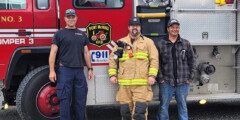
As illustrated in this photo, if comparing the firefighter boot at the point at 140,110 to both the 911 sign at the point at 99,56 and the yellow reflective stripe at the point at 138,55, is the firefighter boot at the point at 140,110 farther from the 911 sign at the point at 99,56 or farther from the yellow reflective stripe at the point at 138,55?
the 911 sign at the point at 99,56

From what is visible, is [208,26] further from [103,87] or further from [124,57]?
[103,87]

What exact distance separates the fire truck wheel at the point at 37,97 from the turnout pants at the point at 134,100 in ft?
3.42

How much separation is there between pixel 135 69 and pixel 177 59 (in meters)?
0.67

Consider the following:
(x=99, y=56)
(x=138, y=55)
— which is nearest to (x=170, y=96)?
(x=138, y=55)

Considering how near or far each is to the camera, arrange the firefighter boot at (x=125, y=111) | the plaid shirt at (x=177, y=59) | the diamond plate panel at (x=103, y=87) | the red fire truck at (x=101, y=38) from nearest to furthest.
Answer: the firefighter boot at (x=125, y=111) → the plaid shirt at (x=177, y=59) → the red fire truck at (x=101, y=38) → the diamond plate panel at (x=103, y=87)

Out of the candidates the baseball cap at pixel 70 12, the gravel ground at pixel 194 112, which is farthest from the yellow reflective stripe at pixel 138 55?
the gravel ground at pixel 194 112

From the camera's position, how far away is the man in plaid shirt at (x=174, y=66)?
5090 millimetres

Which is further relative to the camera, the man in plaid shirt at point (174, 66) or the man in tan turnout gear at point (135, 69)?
the man in plaid shirt at point (174, 66)

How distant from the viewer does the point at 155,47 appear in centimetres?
501

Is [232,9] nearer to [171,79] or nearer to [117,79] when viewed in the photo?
[171,79]

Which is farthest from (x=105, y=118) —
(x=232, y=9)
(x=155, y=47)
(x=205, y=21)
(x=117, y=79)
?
(x=232, y=9)

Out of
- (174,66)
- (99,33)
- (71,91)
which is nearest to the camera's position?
(71,91)

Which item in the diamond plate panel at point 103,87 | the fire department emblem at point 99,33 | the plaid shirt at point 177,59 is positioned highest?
the fire department emblem at point 99,33

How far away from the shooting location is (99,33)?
538cm
